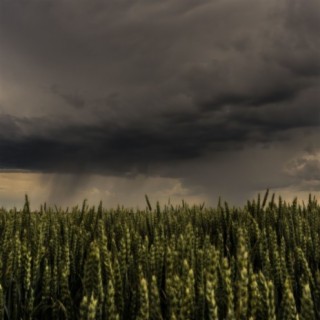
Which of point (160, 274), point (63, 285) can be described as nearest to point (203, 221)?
point (160, 274)

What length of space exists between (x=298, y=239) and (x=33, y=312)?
2.55 m

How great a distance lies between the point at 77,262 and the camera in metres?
3.52

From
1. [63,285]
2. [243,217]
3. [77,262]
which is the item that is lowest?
[63,285]

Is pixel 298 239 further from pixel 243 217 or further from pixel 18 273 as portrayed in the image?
pixel 18 273

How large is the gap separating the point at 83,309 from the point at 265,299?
0.65m

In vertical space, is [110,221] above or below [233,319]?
above

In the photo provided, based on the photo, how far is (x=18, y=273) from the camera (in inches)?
112

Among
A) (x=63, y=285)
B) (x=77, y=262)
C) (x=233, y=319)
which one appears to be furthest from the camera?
(x=77, y=262)

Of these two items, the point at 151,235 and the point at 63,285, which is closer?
the point at 63,285

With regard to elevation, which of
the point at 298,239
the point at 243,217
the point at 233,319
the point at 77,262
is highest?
the point at 243,217

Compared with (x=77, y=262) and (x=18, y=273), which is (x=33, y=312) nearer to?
(x=18, y=273)

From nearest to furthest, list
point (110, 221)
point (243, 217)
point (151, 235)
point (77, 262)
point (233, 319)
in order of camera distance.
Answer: point (233, 319) < point (77, 262) < point (151, 235) < point (243, 217) < point (110, 221)

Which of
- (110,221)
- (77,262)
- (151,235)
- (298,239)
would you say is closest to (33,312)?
(77,262)

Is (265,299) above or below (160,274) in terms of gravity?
below
